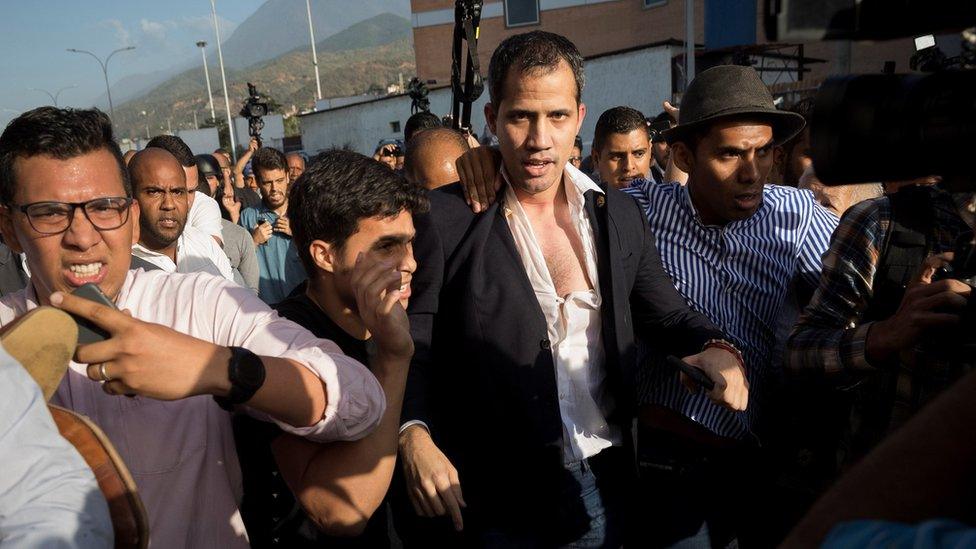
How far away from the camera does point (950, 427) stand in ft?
2.58

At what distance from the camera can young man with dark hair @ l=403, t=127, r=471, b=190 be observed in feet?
12.7

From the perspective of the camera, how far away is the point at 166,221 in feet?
11.9

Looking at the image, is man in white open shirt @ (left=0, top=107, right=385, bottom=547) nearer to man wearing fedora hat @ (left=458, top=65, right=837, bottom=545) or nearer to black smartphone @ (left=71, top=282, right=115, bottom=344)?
black smartphone @ (left=71, top=282, right=115, bottom=344)

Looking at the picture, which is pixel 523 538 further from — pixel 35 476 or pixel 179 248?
pixel 179 248

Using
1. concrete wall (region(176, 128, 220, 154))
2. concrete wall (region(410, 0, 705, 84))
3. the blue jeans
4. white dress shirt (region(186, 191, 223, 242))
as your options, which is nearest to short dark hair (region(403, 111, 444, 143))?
white dress shirt (region(186, 191, 223, 242))

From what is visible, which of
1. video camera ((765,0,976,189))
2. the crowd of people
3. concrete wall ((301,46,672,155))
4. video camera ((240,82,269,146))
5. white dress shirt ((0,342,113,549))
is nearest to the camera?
video camera ((765,0,976,189))

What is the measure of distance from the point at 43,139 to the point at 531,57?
1.36 metres

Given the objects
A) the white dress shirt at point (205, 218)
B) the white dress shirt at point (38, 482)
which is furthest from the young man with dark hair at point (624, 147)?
the white dress shirt at point (38, 482)

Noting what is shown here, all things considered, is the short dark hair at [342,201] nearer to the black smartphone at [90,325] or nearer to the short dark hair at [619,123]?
the black smartphone at [90,325]

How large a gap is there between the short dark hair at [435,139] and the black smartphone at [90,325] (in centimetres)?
285

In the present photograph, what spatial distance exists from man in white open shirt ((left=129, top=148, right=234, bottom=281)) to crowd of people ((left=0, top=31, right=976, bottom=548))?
1.65 metres

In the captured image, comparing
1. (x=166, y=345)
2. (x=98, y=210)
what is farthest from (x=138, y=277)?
(x=166, y=345)

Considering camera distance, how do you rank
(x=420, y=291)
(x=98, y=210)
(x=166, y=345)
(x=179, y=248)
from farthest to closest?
(x=179, y=248) < (x=420, y=291) < (x=98, y=210) < (x=166, y=345)

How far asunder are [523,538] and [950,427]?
1.61 m
